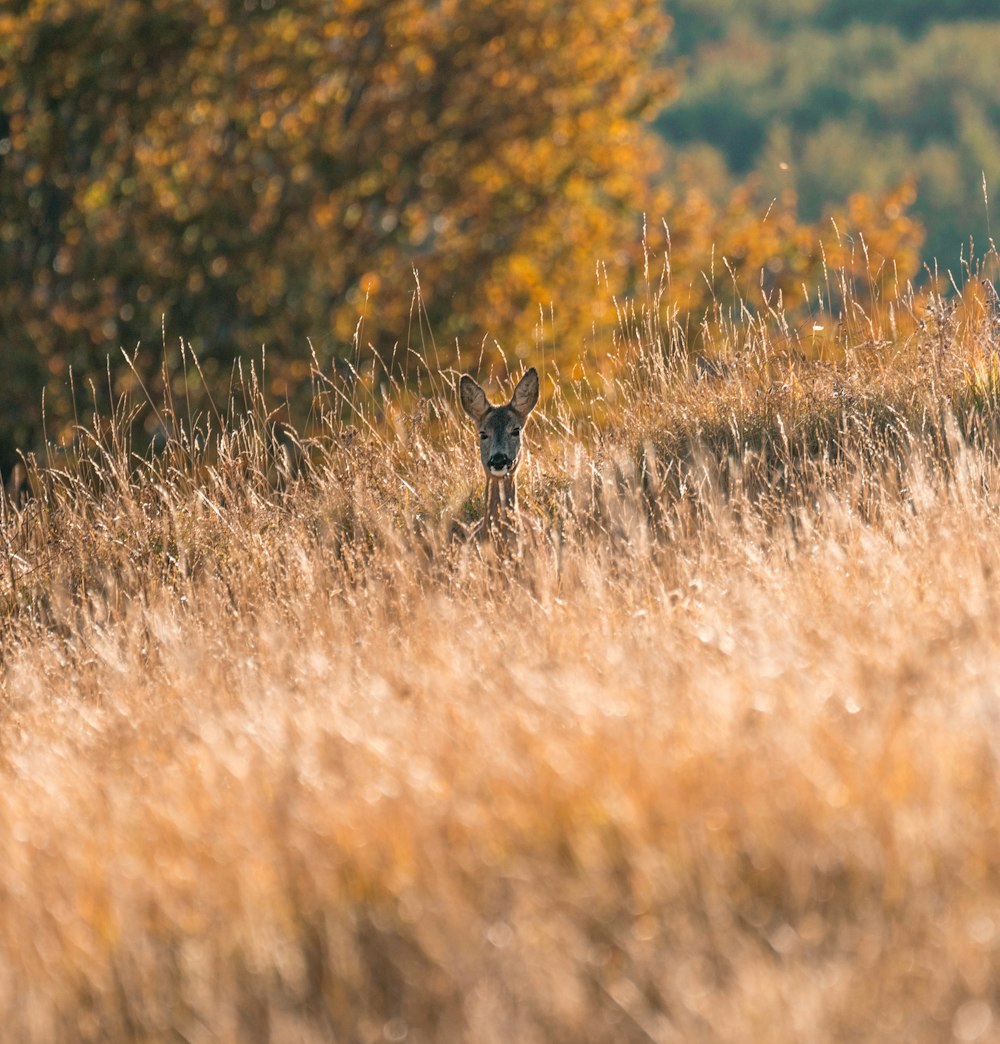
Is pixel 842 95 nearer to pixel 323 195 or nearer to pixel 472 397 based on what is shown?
pixel 323 195

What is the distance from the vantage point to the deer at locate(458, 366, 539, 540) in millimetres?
6574

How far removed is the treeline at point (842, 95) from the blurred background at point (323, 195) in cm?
5036

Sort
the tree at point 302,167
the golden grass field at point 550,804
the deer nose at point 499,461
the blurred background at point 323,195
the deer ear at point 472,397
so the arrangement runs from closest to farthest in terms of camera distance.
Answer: the golden grass field at point 550,804, the deer nose at point 499,461, the deer ear at point 472,397, the blurred background at point 323,195, the tree at point 302,167

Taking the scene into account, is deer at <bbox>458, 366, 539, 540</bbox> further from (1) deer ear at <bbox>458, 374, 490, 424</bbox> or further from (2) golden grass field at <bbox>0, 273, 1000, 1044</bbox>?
(2) golden grass field at <bbox>0, 273, 1000, 1044</bbox>

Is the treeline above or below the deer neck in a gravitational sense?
below

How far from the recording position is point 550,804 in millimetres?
3148

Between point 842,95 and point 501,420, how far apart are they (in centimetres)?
8337

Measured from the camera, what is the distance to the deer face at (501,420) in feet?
21.7

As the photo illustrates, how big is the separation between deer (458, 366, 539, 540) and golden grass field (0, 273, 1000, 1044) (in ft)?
3.02

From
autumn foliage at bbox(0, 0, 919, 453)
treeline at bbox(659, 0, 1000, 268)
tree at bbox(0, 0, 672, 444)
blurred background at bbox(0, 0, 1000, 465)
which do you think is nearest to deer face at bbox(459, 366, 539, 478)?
blurred background at bbox(0, 0, 1000, 465)

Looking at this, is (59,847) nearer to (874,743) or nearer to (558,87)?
(874,743)

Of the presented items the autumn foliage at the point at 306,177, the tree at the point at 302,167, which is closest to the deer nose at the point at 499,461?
the tree at the point at 302,167

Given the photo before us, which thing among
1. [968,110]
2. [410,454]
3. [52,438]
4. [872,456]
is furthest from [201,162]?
[968,110]

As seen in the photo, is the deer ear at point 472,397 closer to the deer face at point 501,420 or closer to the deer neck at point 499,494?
the deer face at point 501,420
